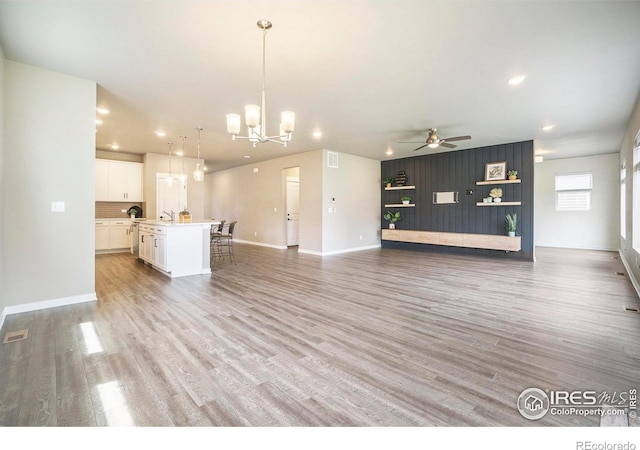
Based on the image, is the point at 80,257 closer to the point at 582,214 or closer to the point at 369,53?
the point at 369,53

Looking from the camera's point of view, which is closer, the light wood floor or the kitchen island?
the light wood floor

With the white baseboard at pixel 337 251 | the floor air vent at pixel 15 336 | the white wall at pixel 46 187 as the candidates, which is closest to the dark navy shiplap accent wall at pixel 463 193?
the white baseboard at pixel 337 251

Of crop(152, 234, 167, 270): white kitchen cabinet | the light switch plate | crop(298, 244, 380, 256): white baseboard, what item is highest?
the light switch plate

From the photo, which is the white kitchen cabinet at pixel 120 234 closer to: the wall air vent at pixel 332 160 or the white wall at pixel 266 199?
the white wall at pixel 266 199

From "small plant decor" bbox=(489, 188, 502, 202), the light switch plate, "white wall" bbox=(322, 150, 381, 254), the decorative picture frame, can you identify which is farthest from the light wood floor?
"white wall" bbox=(322, 150, 381, 254)

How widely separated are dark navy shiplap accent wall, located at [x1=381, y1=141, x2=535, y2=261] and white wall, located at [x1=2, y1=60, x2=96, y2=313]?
24.2ft

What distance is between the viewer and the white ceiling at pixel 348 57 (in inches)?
97.3

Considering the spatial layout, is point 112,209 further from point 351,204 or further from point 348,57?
point 348,57

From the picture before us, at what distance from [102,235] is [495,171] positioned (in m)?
10.2

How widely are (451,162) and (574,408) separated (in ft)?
24.4

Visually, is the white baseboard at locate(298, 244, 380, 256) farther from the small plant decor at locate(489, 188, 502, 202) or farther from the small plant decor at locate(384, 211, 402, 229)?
the small plant decor at locate(489, 188, 502, 202)

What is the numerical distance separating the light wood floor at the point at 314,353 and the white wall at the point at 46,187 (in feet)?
1.19

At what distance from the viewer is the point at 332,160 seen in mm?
8008

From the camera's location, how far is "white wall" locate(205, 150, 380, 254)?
25.9 ft
